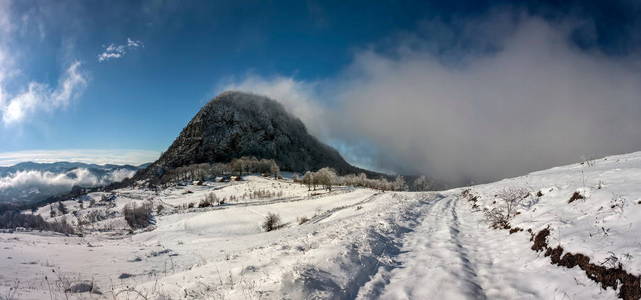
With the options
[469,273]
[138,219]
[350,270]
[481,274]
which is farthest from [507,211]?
[138,219]

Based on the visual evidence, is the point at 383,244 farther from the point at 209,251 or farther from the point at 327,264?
the point at 209,251

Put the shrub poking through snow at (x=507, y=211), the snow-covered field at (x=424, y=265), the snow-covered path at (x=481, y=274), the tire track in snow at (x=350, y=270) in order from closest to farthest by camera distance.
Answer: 1. the snow-covered path at (x=481, y=274)
2. the snow-covered field at (x=424, y=265)
3. the tire track in snow at (x=350, y=270)
4. the shrub poking through snow at (x=507, y=211)

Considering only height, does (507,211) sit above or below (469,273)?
above

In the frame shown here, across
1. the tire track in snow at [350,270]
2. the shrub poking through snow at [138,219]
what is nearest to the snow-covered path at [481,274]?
the tire track in snow at [350,270]

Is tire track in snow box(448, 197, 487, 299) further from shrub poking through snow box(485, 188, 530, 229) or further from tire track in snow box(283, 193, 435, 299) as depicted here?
shrub poking through snow box(485, 188, 530, 229)

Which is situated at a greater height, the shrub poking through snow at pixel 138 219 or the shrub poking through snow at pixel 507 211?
the shrub poking through snow at pixel 507 211

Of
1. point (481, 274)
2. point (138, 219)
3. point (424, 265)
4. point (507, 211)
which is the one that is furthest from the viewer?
point (138, 219)

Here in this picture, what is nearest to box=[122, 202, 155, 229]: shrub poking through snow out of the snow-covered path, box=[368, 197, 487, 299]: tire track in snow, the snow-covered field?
the snow-covered field

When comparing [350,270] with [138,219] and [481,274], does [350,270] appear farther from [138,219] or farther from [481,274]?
[138,219]

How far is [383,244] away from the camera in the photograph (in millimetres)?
→ 12398

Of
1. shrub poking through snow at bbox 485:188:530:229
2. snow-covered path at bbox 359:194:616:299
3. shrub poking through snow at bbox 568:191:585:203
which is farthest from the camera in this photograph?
shrub poking through snow at bbox 485:188:530:229

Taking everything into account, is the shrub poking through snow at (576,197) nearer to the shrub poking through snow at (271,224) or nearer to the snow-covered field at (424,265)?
the snow-covered field at (424,265)

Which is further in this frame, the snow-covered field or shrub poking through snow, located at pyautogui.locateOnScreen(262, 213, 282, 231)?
shrub poking through snow, located at pyautogui.locateOnScreen(262, 213, 282, 231)

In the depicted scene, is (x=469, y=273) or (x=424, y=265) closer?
(x=469, y=273)
